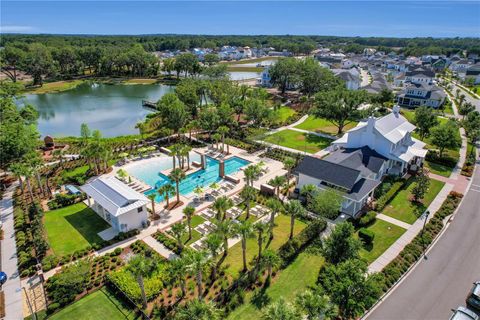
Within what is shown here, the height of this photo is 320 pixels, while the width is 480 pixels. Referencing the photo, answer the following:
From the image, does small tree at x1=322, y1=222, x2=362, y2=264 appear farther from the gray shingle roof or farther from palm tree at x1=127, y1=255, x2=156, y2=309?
palm tree at x1=127, y1=255, x2=156, y2=309

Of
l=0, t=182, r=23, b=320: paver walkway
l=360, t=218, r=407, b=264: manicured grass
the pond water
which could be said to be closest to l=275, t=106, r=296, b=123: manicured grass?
the pond water

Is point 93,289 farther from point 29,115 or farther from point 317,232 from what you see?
point 29,115


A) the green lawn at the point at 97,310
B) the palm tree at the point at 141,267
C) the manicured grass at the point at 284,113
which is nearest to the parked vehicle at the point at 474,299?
the palm tree at the point at 141,267

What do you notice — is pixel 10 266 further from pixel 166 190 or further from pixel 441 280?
pixel 441 280

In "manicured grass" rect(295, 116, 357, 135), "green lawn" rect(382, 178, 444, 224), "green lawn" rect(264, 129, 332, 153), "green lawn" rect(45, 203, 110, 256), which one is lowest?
"green lawn" rect(45, 203, 110, 256)

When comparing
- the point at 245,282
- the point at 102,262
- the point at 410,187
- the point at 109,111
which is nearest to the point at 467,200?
the point at 410,187
